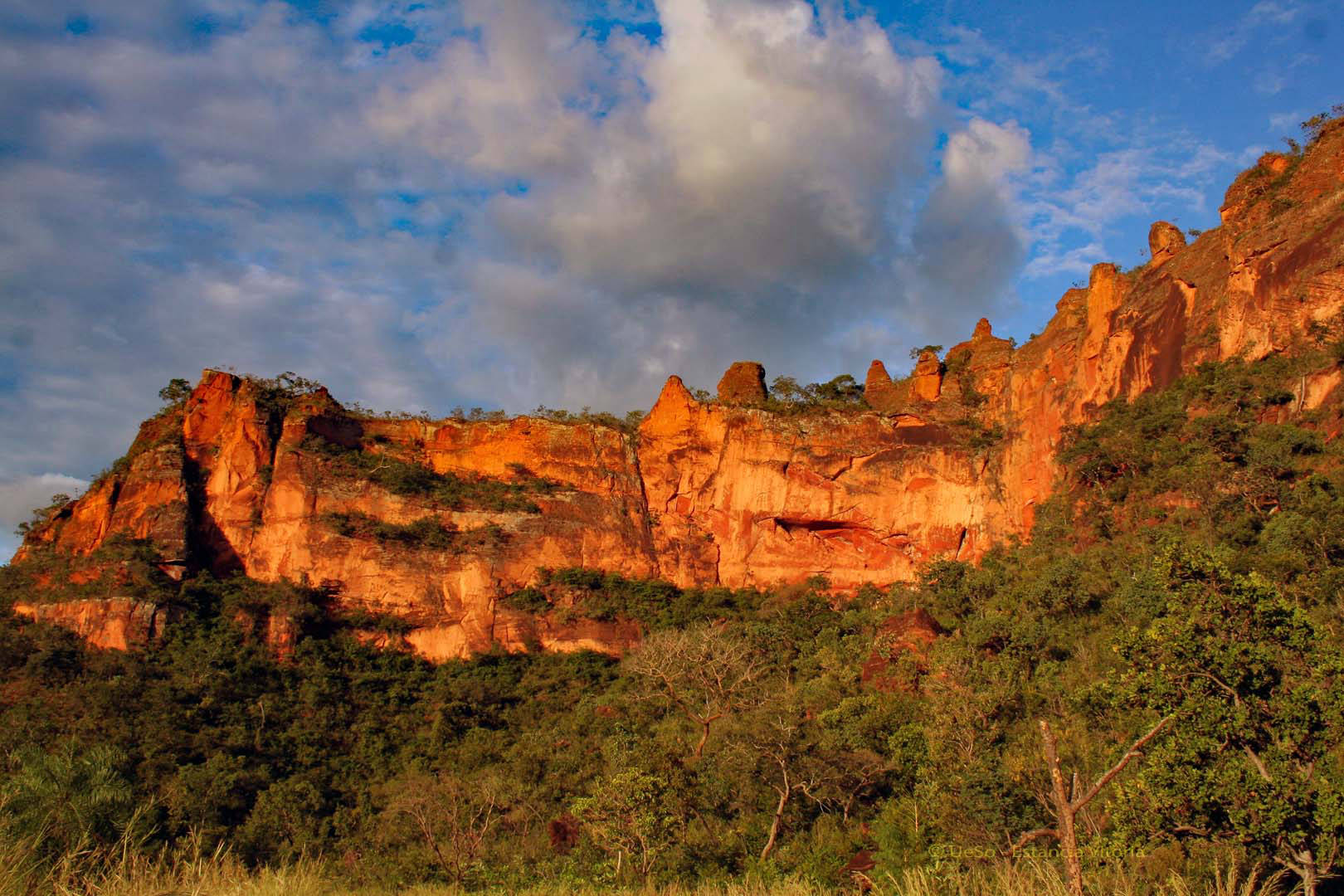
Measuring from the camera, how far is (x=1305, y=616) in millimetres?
9312

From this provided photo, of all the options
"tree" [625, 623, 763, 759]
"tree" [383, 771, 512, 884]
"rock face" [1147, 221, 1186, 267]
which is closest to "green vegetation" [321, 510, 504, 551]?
"tree" [625, 623, 763, 759]

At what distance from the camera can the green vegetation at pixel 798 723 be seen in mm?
9031

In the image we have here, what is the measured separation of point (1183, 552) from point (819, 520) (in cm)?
2969

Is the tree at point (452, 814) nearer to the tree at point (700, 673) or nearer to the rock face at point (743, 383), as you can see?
the tree at point (700, 673)

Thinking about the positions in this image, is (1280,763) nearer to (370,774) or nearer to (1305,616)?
(1305,616)

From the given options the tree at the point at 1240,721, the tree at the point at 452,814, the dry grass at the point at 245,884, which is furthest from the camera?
the tree at the point at 452,814

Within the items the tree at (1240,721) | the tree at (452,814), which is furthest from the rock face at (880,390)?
the tree at (1240,721)

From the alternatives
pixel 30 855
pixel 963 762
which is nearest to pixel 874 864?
pixel 963 762

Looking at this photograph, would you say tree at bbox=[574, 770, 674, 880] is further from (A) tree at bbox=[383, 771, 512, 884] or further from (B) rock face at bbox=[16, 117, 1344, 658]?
(B) rock face at bbox=[16, 117, 1344, 658]

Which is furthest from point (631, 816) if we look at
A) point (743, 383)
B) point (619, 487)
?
point (743, 383)

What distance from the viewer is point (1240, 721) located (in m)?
8.84

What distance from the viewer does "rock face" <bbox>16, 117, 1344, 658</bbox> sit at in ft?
116

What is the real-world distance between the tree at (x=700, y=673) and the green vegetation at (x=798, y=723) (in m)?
0.15

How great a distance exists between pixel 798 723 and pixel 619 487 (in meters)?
20.1
